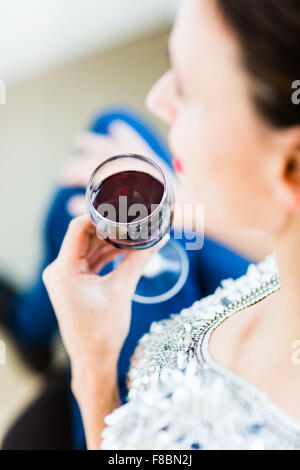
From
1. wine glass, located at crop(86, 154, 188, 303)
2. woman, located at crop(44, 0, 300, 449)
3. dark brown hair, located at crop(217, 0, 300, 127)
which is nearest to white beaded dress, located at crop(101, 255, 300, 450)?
woman, located at crop(44, 0, 300, 449)

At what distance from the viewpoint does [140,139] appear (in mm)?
785

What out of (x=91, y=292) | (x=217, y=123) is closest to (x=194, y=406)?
(x=91, y=292)

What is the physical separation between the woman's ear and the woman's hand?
170mm

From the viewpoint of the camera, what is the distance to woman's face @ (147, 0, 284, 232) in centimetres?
37

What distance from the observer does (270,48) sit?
1.12 ft

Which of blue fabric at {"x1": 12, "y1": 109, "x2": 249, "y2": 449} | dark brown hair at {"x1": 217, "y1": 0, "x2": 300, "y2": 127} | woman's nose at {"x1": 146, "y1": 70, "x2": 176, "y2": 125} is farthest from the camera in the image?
blue fabric at {"x1": 12, "y1": 109, "x2": 249, "y2": 449}

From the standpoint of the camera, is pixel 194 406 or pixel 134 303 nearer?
pixel 194 406

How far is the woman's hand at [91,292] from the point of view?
50 cm

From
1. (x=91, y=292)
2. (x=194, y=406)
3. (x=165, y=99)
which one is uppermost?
(x=165, y=99)

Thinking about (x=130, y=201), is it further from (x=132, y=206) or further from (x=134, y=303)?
(x=134, y=303)

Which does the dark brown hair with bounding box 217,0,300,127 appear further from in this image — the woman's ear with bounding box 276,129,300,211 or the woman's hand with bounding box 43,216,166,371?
the woman's hand with bounding box 43,216,166,371

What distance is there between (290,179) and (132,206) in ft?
0.52

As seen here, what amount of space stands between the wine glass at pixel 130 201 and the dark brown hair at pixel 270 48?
5.7 inches

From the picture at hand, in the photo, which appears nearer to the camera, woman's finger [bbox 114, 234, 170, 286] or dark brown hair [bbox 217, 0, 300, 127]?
dark brown hair [bbox 217, 0, 300, 127]
